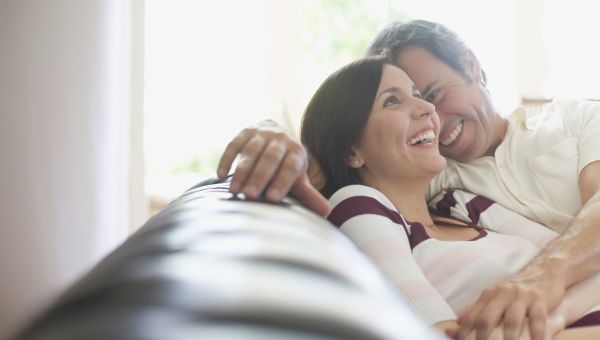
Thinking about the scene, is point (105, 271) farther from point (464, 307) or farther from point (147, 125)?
point (147, 125)

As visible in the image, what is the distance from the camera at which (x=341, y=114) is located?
136cm

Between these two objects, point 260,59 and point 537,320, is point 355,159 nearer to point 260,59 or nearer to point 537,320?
point 537,320

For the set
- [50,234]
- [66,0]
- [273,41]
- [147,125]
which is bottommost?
[147,125]

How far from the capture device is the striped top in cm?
100

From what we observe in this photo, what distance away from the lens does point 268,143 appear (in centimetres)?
84

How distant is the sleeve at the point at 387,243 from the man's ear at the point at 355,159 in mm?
202

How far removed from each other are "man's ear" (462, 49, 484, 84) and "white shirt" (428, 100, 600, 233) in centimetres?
19

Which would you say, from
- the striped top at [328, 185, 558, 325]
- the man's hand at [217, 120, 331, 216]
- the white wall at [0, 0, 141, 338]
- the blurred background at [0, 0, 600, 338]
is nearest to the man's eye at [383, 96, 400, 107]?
the striped top at [328, 185, 558, 325]

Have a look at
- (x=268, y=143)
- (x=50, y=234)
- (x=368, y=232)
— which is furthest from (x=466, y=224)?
(x=50, y=234)

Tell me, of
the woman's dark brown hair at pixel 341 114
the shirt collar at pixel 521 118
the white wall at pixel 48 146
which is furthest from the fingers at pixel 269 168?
the shirt collar at pixel 521 118

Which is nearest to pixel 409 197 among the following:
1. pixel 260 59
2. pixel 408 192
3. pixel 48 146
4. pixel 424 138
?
pixel 408 192

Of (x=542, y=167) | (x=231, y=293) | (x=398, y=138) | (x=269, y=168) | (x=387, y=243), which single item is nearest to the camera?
(x=231, y=293)

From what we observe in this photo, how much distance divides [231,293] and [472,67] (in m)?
1.55

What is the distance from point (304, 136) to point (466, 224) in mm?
384
